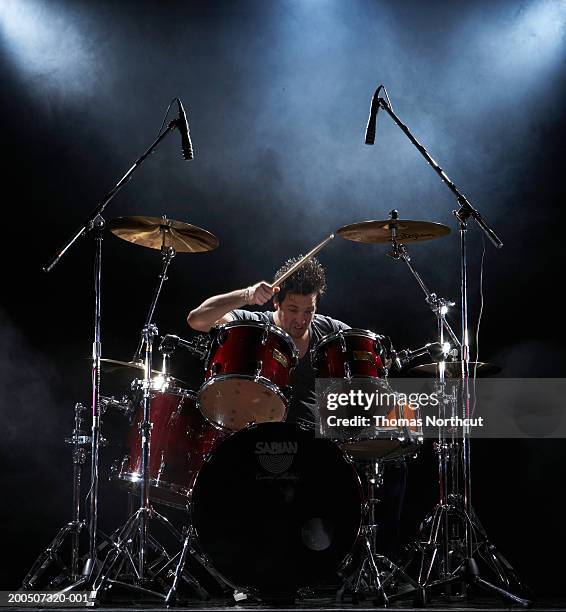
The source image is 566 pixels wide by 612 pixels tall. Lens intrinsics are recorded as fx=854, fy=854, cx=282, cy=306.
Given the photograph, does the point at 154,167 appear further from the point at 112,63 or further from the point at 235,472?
the point at 235,472

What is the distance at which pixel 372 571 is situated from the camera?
3.89 meters

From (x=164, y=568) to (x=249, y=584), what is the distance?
83cm

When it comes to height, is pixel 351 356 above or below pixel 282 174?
below

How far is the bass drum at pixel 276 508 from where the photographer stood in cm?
375

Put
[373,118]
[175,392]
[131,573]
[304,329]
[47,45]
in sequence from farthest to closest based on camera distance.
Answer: [47,45] → [304,329] → [175,392] → [373,118] → [131,573]

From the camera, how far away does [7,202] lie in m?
5.47

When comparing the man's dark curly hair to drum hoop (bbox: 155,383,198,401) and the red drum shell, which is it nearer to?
the red drum shell

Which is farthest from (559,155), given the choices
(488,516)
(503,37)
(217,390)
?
(217,390)

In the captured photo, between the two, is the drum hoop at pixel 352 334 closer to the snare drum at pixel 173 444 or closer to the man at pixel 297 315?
the man at pixel 297 315

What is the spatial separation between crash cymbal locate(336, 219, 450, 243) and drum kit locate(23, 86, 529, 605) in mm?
12

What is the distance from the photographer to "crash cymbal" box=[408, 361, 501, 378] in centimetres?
468

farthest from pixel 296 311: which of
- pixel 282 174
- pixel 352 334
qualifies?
pixel 282 174

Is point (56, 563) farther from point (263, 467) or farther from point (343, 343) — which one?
point (343, 343)

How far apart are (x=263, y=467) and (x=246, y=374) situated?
1.43 feet
